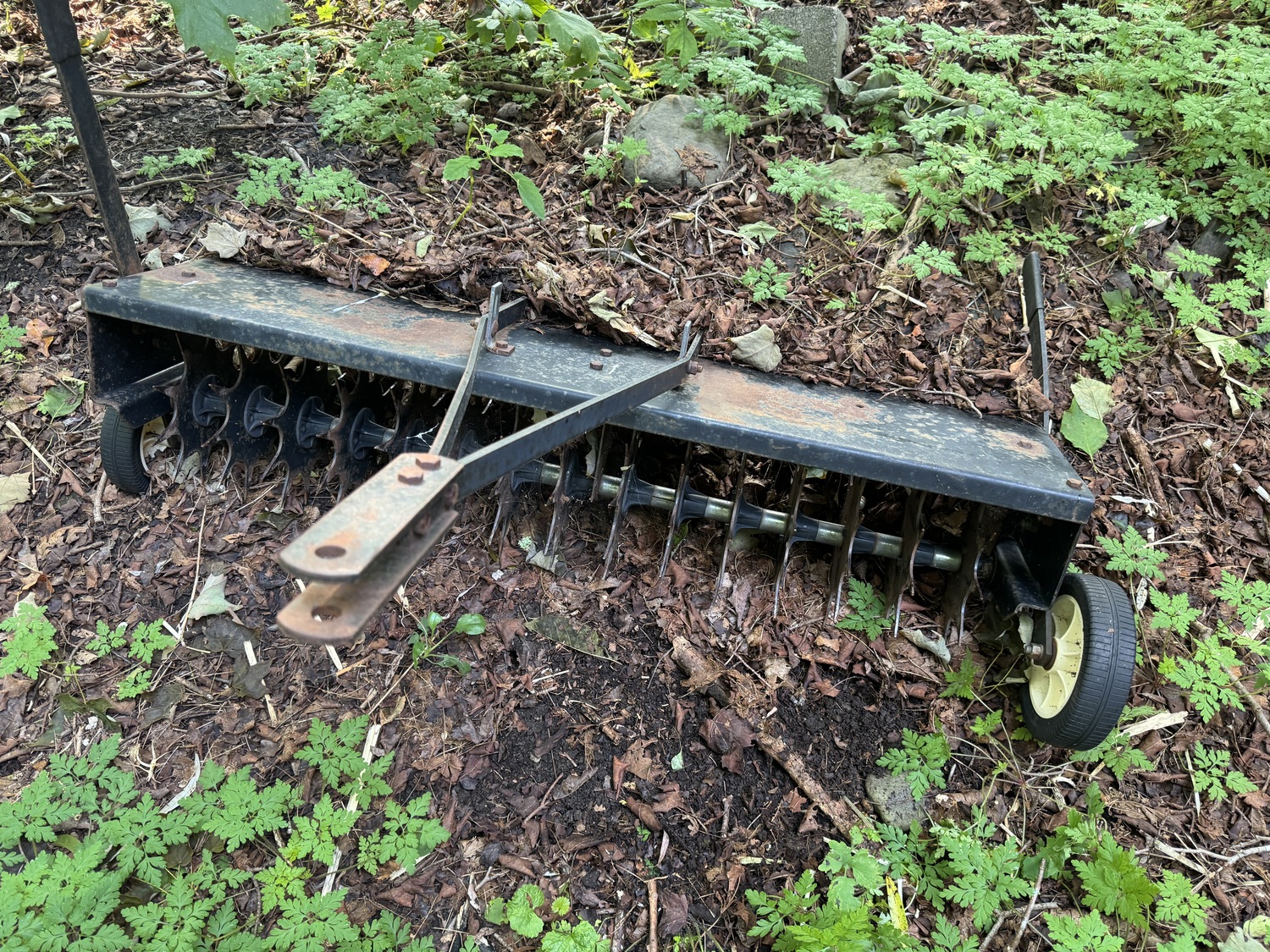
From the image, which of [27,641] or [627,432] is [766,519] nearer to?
[627,432]

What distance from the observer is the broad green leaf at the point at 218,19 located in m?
2.00

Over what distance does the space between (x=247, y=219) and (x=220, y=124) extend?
94cm

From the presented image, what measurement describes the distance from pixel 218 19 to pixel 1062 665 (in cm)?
280

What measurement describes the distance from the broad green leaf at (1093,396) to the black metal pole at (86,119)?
3.10m

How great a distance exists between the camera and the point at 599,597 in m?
2.49

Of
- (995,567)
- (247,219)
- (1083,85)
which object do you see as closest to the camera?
(995,567)

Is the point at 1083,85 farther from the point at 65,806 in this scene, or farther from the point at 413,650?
the point at 65,806

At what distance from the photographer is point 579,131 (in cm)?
339

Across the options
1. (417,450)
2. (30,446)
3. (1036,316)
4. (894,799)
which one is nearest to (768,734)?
(894,799)

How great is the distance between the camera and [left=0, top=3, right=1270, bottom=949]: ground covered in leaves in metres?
2.11

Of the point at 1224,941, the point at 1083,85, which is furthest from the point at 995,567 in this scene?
the point at 1083,85

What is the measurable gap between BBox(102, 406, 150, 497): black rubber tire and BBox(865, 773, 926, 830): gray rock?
2.53 meters

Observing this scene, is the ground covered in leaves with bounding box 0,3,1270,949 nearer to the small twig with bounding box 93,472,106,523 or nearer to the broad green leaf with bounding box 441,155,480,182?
the small twig with bounding box 93,472,106,523

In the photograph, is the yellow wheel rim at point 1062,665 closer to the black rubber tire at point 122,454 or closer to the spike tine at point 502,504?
the spike tine at point 502,504
